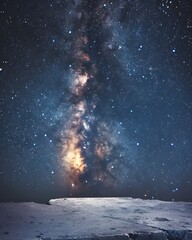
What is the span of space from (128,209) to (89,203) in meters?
0.63

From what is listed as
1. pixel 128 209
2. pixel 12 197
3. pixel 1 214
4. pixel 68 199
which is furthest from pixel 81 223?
pixel 12 197

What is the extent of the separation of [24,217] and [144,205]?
1.95 metres

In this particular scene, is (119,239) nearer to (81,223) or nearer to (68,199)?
(81,223)

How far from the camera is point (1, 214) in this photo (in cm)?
324

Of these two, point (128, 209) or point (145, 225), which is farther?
point (128, 209)

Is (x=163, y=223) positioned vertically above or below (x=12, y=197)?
below

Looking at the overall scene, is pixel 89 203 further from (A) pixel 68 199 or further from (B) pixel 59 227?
(B) pixel 59 227

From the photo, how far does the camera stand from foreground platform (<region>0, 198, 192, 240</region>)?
2.66 meters

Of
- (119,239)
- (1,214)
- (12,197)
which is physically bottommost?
(119,239)

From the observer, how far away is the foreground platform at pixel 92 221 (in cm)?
266

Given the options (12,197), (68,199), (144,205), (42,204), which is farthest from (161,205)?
(12,197)

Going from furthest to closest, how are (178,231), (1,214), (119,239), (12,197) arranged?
(12,197), (1,214), (178,231), (119,239)

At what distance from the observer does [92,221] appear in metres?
3.14

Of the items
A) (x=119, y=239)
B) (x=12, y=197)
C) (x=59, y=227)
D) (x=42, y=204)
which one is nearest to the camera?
(x=119, y=239)
